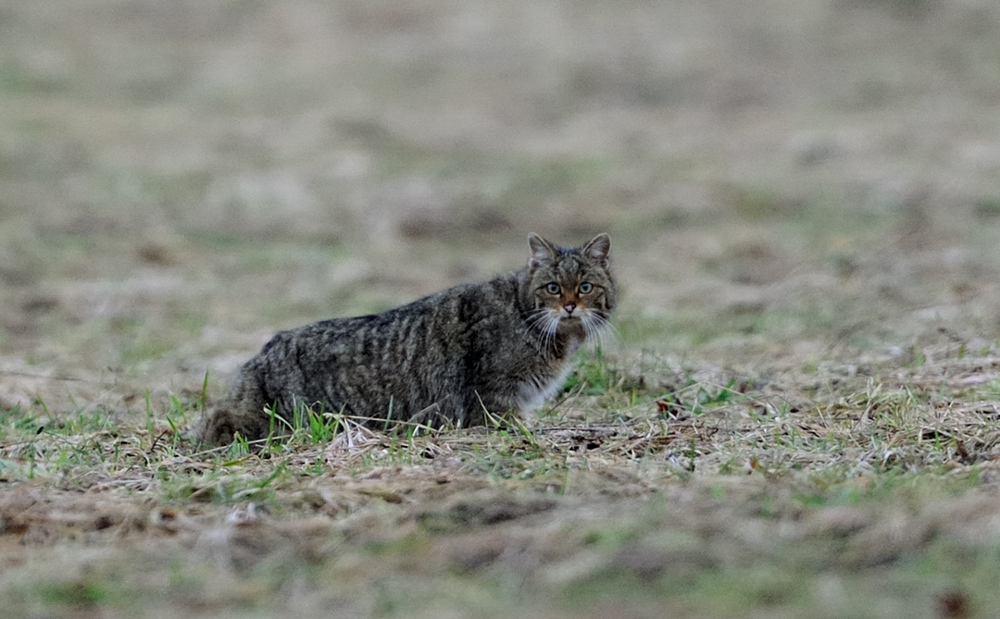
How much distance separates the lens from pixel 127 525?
15.0 feet

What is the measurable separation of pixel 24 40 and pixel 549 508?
1825 centimetres

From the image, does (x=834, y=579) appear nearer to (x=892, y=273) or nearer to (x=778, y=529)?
(x=778, y=529)

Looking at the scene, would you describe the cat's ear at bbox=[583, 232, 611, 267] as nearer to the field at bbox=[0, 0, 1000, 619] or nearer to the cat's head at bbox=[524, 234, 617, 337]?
the cat's head at bbox=[524, 234, 617, 337]

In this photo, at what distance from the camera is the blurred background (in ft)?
31.7

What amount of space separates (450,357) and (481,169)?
394 inches

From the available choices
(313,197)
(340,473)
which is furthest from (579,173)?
(340,473)

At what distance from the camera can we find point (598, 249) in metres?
6.50

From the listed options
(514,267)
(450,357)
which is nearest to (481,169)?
(514,267)

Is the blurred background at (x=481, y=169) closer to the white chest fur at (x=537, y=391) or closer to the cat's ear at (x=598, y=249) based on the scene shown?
the cat's ear at (x=598, y=249)

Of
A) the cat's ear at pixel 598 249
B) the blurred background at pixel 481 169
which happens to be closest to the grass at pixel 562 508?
the cat's ear at pixel 598 249

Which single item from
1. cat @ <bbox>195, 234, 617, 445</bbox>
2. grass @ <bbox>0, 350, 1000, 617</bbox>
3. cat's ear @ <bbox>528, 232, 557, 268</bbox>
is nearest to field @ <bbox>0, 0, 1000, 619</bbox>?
grass @ <bbox>0, 350, 1000, 617</bbox>

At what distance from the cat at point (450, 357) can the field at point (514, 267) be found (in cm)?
27

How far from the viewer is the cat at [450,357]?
620 centimetres

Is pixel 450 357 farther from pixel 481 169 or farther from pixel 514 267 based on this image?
pixel 481 169
